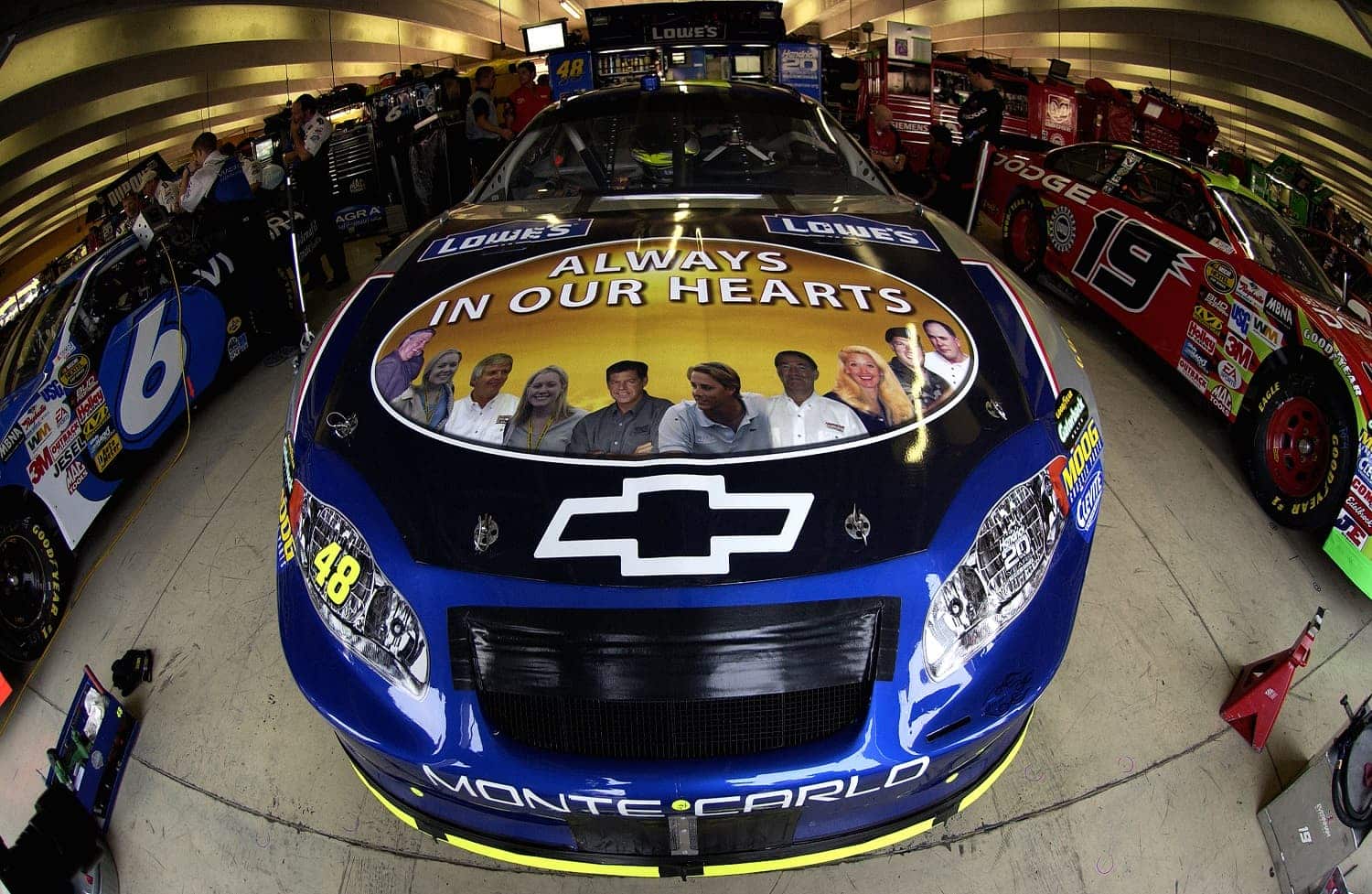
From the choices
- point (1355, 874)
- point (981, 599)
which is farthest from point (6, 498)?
point (1355, 874)

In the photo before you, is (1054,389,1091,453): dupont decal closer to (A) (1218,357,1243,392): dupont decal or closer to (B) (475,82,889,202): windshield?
(B) (475,82,889,202): windshield

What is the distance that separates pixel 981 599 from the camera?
145 centimetres

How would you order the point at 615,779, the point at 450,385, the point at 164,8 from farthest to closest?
the point at 164,8 → the point at 450,385 → the point at 615,779

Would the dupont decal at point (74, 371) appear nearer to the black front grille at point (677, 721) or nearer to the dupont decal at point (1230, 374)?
the black front grille at point (677, 721)

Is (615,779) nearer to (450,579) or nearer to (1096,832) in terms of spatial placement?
(450,579)

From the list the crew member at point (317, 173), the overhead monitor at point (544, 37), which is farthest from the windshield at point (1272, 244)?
the overhead monitor at point (544, 37)

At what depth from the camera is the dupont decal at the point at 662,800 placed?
133cm

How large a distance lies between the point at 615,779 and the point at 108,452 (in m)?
2.72

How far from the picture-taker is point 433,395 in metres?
1.73

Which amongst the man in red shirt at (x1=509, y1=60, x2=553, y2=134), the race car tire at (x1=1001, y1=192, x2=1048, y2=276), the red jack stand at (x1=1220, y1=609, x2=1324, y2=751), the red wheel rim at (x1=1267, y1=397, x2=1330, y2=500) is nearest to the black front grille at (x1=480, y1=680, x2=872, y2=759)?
the red jack stand at (x1=1220, y1=609, x2=1324, y2=751)

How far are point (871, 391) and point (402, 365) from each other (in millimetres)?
1009

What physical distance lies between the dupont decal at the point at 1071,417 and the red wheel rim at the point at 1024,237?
3493 mm

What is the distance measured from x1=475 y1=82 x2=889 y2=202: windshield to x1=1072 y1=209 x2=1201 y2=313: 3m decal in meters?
1.73

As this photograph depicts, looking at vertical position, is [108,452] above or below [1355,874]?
above
